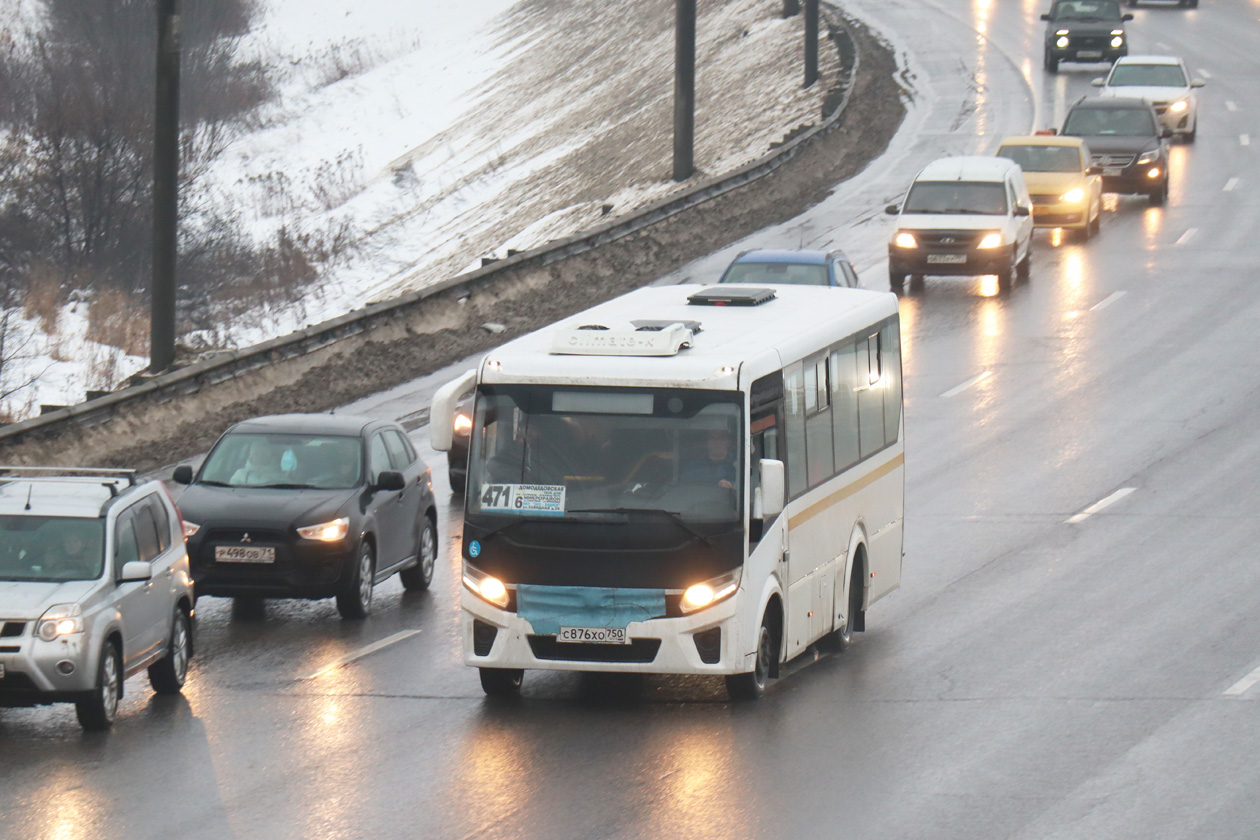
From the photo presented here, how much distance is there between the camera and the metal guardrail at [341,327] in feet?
78.1

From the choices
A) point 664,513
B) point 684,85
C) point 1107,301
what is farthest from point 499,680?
point 684,85

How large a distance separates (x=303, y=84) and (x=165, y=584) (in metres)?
81.2

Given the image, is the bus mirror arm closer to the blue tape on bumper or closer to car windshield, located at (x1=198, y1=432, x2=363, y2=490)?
the blue tape on bumper

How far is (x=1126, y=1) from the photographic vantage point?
7800cm

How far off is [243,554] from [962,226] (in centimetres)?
1978

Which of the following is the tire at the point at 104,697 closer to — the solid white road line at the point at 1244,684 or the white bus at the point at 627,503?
the white bus at the point at 627,503

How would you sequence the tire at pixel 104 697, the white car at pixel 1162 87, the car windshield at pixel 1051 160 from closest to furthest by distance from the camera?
the tire at pixel 104 697, the car windshield at pixel 1051 160, the white car at pixel 1162 87

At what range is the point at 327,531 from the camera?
53.4 ft

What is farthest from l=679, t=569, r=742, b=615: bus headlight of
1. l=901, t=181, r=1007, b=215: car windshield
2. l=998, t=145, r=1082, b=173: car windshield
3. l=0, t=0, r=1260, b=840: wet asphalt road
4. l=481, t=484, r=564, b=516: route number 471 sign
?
l=998, t=145, r=1082, b=173: car windshield

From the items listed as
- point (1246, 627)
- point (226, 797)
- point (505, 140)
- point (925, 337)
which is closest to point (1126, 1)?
point (505, 140)

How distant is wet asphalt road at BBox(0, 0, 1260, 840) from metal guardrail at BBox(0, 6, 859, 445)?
364 cm


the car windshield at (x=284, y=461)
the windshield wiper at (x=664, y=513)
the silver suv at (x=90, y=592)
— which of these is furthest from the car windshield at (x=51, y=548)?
the car windshield at (x=284, y=461)

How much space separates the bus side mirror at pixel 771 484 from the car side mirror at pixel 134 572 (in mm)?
4099

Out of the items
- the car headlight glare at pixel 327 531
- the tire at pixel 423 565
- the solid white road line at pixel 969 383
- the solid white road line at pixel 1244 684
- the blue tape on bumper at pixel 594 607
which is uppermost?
the blue tape on bumper at pixel 594 607
